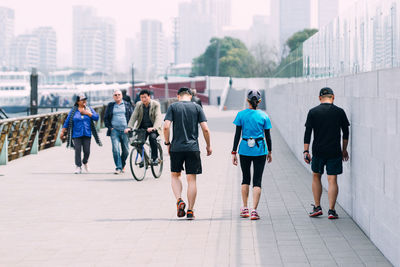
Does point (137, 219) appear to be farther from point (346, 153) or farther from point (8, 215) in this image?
point (346, 153)

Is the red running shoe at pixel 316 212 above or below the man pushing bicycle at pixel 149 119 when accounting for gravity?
below

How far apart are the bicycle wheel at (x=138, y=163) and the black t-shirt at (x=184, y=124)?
11.8 ft

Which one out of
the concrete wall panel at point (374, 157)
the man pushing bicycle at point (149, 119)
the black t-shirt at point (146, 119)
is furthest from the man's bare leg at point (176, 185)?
the black t-shirt at point (146, 119)

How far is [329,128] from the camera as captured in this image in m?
7.95

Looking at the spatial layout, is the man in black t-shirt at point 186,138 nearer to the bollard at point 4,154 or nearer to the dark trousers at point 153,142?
the dark trousers at point 153,142

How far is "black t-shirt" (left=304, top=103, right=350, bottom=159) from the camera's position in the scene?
26.0ft

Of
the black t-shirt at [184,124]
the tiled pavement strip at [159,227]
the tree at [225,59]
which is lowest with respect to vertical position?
the tiled pavement strip at [159,227]

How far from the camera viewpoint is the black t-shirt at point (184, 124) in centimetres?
821

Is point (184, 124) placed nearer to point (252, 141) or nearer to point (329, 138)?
point (252, 141)

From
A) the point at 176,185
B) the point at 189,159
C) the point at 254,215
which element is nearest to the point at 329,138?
the point at 254,215

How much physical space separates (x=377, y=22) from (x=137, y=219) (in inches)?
141

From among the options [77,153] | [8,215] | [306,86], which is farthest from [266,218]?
[306,86]

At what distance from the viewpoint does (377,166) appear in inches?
263

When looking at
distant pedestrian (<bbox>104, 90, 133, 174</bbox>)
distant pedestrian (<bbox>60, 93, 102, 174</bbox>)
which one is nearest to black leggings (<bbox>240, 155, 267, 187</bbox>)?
distant pedestrian (<bbox>104, 90, 133, 174</bbox>)
